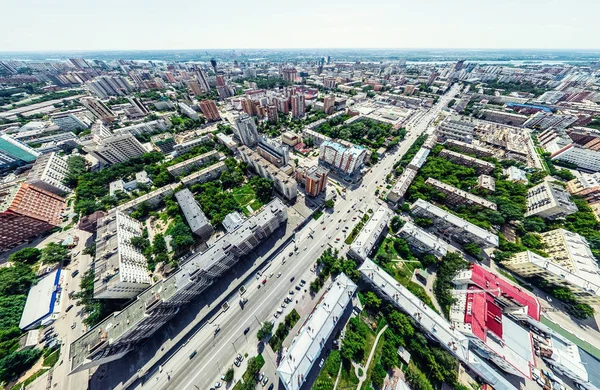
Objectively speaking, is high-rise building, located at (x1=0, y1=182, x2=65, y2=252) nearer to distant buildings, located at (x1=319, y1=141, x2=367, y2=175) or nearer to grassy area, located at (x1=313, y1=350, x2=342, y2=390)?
grassy area, located at (x1=313, y1=350, x2=342, y2=390)

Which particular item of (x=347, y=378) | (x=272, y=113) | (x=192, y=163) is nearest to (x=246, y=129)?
(x=192, y=163)

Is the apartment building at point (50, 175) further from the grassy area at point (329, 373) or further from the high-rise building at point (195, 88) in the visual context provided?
the high-rise building at point (195, 88)

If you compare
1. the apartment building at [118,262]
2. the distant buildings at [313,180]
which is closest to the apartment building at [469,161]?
the distant buildings at [313,180]

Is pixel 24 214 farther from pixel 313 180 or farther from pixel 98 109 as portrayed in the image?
pixel 98 109

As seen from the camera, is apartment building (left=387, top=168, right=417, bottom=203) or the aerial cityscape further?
apartment building (left=387, top=168, right=417, bottom=203)

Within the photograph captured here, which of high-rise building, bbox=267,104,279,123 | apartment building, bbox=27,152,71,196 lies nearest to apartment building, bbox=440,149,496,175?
high-rise building, bbox=267,104,279,123

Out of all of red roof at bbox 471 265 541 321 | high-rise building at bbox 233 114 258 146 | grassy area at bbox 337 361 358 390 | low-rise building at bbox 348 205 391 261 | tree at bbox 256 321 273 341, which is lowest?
grassy area at bbox 337 361 358 390
